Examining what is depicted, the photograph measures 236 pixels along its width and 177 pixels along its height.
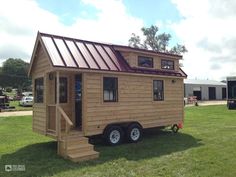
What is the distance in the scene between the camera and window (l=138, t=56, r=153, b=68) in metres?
12.8

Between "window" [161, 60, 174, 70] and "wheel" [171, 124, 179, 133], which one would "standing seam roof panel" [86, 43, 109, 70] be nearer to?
"window" [161, 60, 174, 70]

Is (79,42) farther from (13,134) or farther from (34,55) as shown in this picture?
(13,134)

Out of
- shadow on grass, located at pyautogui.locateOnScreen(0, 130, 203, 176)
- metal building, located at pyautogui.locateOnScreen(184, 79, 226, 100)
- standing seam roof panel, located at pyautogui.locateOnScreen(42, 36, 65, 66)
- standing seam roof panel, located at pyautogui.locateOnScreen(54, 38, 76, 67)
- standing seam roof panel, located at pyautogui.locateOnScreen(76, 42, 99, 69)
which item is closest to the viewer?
shadow on grass, located at pyautogui.locateOnScreen(0, 130, 203, 176)

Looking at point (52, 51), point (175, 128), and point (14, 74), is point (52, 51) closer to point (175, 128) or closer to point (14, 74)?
point (175, 128)

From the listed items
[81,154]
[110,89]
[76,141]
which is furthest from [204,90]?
[81,154]

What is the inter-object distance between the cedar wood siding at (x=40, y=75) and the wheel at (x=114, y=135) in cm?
231

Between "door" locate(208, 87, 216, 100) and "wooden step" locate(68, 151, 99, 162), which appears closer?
"wooden step" locate(68, 151, 99, 162)

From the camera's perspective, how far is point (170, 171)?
7.78 m

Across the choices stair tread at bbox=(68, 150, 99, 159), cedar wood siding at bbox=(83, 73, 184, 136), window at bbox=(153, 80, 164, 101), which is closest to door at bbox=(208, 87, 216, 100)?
cedar wood siding at bbox=(83, 73, 184, 136)

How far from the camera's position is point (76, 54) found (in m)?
11.0

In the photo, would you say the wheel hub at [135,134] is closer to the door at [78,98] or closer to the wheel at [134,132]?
the wheel at [134,132]

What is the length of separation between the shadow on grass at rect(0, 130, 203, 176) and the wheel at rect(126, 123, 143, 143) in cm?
26

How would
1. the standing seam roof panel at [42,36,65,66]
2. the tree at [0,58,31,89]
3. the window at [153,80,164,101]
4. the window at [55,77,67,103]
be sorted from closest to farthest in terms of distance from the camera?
the standing seam roof panel at [42,36,65,66], the window at [55,77,67,103], the window at [153,80,164,101], the tree at [0,58,31,89]

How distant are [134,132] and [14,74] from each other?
82.4 metres
